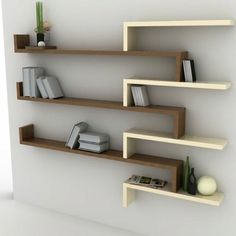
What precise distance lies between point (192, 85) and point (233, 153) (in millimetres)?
563

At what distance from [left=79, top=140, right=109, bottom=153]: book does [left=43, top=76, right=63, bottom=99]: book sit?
0.45 metres

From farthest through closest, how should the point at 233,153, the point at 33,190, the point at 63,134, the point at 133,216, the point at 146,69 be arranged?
the point at 33,190 → the point at 63,134 → the point at 133,216 → the point at 146,69 → the point at 233,153

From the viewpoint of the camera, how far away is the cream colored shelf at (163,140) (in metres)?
2.31

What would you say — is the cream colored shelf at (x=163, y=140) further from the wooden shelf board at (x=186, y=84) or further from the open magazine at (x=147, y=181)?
the wooden shelf board at (x=186, y=84)

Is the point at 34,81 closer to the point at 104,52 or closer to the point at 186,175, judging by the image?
the point at 104,52

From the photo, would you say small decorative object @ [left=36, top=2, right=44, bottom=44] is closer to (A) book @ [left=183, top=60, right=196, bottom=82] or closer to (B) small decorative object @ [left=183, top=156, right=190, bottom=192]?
(A) book @ [left=183, top=60, right=196, bottom=82]

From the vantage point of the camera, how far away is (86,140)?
2760mm

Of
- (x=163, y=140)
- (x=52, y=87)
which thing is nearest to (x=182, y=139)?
(x=163, y=140)

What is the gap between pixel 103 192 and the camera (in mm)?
2980

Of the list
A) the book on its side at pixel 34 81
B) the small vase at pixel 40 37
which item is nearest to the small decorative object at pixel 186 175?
the book on its side at pixel 34 81

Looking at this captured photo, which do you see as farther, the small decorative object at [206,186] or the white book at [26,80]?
the white book at [26,80]

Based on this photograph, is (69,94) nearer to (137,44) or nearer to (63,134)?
(63,134)

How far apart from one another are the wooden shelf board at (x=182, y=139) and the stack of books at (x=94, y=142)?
0.25 meters

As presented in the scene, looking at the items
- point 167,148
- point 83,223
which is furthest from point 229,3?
point 83,223
